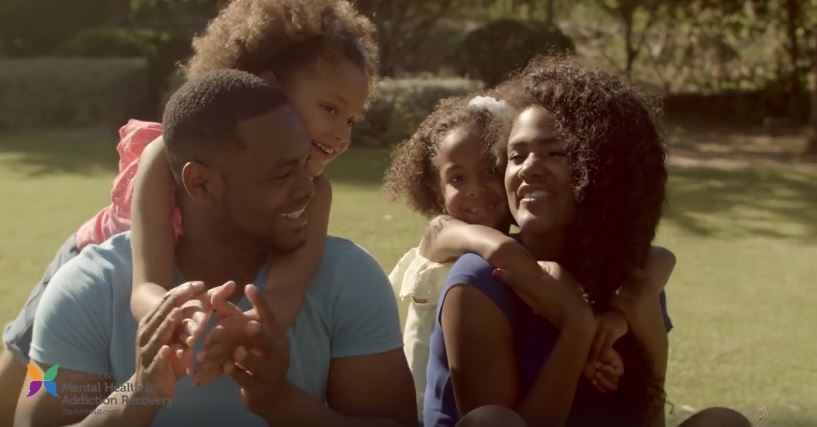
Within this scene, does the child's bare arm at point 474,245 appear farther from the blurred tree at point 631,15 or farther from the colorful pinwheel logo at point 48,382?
the blurred tree at point 631,15

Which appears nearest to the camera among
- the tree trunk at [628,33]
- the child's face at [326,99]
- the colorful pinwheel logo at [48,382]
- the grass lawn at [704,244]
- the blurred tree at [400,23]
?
the colorful pinwheel logo at [48,382]

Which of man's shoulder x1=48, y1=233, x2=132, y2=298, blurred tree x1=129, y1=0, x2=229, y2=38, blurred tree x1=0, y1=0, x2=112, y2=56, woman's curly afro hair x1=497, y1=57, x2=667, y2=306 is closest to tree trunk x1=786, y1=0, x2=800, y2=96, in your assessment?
blurred tree x1=129, y1=0, x2=229, y2=38

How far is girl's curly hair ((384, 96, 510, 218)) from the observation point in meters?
3.59

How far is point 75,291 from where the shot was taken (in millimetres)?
2502

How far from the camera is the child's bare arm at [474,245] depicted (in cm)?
273

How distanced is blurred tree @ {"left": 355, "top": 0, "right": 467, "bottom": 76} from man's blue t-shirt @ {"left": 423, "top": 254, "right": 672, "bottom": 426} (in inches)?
480

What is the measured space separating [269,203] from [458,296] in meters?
0.48

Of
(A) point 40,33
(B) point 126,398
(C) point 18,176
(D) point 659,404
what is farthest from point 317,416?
(A) point 40,33

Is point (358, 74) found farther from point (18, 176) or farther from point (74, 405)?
point (18, 176)

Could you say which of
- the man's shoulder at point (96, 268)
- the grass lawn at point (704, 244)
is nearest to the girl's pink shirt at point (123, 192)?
the man's shoulder at point (96, 268)

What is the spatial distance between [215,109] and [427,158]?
131cm

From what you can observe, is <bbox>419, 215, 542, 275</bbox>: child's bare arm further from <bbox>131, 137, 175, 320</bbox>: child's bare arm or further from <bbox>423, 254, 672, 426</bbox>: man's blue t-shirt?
<bbox>131, 137, 175, 320</bbox>: child's bare arm

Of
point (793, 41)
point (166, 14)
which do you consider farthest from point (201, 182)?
point (166, 14)

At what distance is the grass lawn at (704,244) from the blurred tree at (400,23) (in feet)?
9.47
